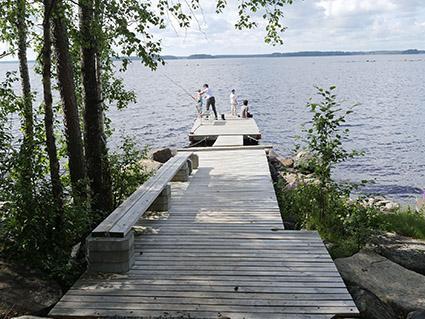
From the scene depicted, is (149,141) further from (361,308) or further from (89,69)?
(361,308)

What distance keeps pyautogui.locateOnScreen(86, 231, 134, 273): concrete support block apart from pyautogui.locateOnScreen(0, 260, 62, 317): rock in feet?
1.52

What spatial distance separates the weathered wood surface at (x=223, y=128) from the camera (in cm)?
1775

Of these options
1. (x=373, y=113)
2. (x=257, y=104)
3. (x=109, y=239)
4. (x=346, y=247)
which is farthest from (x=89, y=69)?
(x=257, y=104)

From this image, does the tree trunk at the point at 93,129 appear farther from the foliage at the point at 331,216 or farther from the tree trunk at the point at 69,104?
the foliage at the point at 331,216

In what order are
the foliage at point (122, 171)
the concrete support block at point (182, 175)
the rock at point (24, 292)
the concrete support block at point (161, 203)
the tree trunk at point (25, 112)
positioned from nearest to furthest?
the rock at point (24, 292)
the tree trunk at point (25, 112)
the concrete support block at point (161, 203)
the foliage at point (122, 171)
the concrete support block at point (182, 175)

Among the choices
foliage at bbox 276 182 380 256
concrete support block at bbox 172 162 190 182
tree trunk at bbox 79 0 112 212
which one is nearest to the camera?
tree trunk at bbox 79 0 112 212

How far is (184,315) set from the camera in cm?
418

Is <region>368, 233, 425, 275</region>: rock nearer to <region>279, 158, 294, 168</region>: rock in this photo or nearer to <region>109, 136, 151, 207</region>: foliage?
<region>109, 136, 151, 207</region>: foliage

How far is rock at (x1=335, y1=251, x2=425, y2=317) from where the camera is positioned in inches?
194

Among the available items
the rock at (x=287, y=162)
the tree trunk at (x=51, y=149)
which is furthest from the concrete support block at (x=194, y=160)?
the rock at (x=287, y=162)

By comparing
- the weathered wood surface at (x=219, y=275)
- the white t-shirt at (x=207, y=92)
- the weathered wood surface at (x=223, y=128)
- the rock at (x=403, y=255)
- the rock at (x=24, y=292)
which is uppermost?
the white t-shirt at (x=207, y=92)

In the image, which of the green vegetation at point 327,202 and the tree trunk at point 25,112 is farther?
the green vegetation at point 327,202

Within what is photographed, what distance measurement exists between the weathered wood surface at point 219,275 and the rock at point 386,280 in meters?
0.39

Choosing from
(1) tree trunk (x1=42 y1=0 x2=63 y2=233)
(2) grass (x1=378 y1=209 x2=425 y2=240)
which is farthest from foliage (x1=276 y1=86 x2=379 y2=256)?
(1) tree trunk (x1=42 y1=0 x2=63 y2=233)
